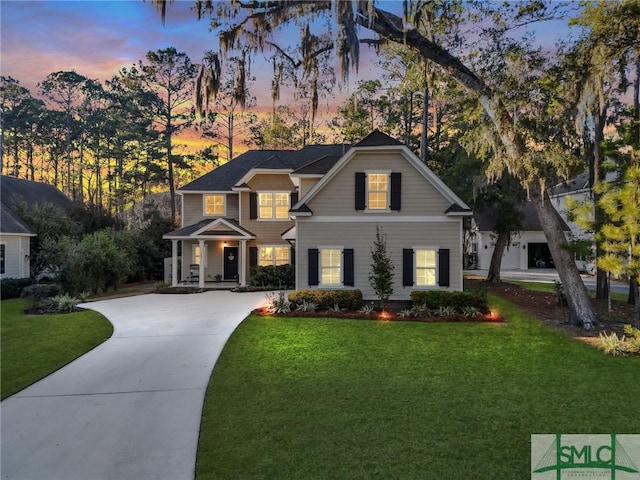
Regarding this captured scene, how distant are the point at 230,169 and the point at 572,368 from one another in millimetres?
18802

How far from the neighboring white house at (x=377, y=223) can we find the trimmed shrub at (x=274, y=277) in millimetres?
4452

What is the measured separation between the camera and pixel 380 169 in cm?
1437

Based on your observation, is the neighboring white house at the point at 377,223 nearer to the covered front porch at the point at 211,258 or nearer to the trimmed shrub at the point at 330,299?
the trimmed shrub at the point at 330,299

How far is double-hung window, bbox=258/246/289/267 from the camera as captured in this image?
65.4ft

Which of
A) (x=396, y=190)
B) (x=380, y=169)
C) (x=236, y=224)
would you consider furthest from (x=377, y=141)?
(x=236, y=224)

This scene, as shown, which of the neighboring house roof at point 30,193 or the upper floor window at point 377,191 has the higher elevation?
the neighboring house roof at point 30,193

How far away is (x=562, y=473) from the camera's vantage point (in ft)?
13.6

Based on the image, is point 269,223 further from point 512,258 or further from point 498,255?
point 512,258

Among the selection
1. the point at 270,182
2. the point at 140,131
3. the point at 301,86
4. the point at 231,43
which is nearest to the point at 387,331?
the point at 301,86

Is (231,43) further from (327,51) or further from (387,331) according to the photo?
(387,331)

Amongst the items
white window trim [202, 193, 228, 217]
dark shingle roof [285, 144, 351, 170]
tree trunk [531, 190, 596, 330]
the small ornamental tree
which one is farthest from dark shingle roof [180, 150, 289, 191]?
tree trunk [531, 190, 596, 330]

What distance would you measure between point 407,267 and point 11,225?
60.1 feet

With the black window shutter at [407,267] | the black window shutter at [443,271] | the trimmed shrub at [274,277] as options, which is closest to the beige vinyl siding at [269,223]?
the trimmed shrub at [274,277]

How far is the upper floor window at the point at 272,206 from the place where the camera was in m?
20.0
